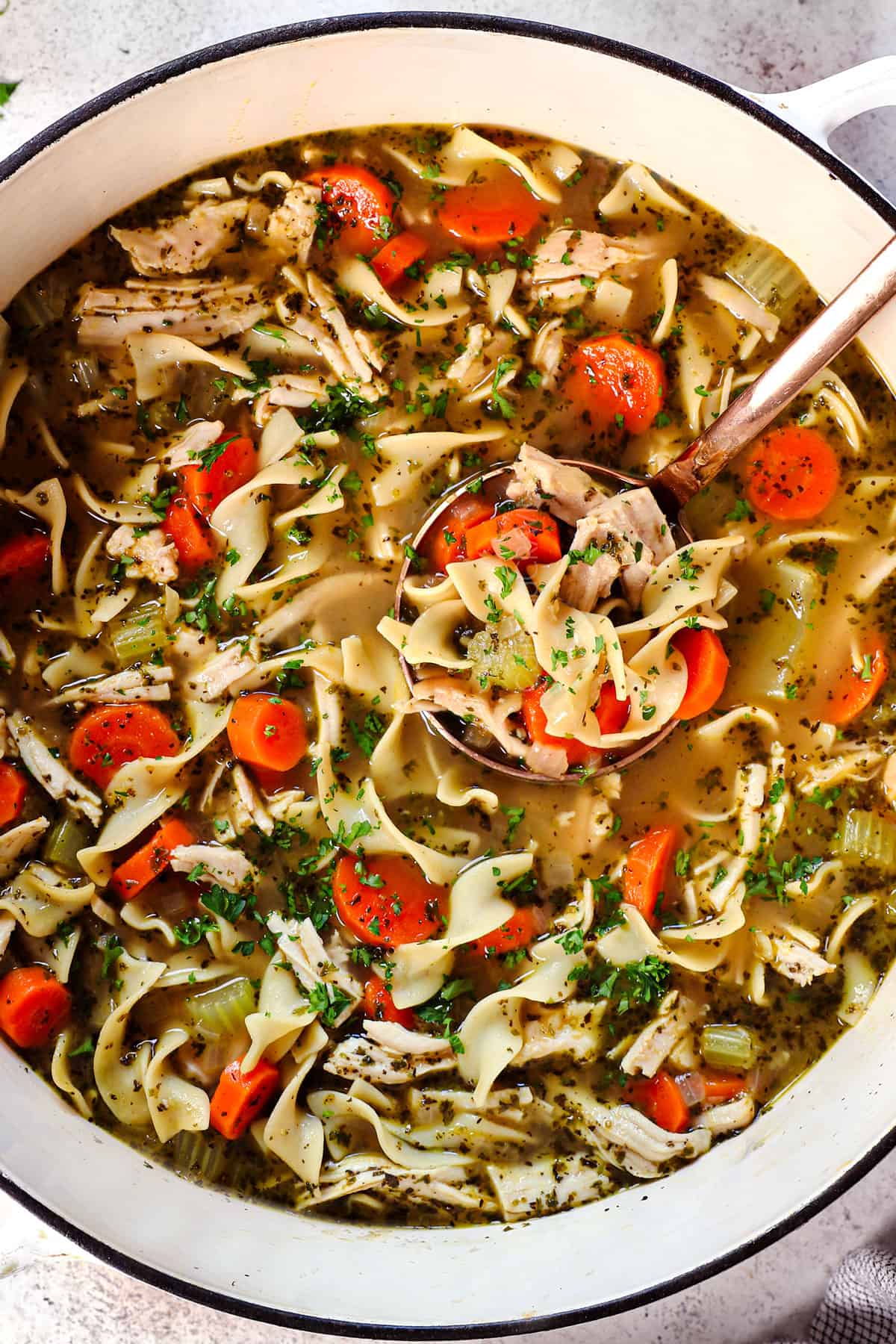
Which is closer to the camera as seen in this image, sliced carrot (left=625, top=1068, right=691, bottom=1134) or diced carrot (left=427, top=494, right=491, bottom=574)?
diced carrot (left=427, top=494, right=491, bottom=574)

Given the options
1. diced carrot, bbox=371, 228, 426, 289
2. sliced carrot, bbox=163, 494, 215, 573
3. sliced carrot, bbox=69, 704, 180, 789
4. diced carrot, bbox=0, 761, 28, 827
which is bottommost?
diced carrot, bbox=0, 761, 28, 827

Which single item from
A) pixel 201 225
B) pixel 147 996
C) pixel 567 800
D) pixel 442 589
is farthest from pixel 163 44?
pixel 147 996

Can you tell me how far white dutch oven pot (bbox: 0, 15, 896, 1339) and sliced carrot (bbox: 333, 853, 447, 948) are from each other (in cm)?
110

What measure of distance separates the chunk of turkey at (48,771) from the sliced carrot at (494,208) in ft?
7.77

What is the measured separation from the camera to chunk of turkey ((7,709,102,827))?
168 inches

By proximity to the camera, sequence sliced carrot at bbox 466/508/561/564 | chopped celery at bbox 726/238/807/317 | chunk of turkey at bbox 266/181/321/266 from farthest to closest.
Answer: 1. chopped celery at bbox 726/238/807/317
2. chunk of turkey at bbox 266/181/321/266
3. sliced carrot at bbox 466/508/561/564

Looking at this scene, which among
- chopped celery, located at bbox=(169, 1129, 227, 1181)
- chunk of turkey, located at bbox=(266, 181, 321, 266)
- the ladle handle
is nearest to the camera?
the ladle handle

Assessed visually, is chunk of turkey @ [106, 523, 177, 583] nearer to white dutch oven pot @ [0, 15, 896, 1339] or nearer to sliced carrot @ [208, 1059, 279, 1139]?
white dutch oven pot @ [0, 15, 896, 1339]

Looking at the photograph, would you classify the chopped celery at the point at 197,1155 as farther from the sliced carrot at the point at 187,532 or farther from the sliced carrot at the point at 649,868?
the sliced carrot at the point at 187,532

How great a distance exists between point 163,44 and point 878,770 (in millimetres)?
3714

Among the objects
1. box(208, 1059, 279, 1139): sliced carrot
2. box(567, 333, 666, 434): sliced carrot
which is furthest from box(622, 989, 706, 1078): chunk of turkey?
box(567, 333, 666, 434): sliced carrot

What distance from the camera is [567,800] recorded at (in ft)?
14.3

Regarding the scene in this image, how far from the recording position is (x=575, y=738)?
13.1 feet

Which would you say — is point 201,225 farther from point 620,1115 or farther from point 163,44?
point 620,1115
